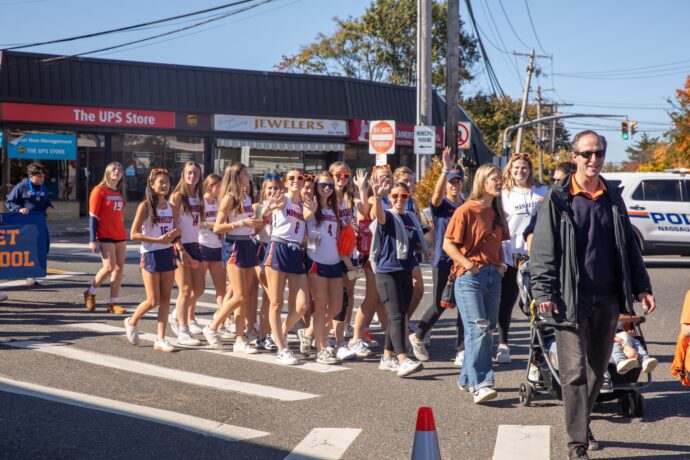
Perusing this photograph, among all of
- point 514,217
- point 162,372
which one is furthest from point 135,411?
point 514,217

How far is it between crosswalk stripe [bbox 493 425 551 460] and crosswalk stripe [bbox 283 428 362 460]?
97 cm

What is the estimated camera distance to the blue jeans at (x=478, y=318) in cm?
691

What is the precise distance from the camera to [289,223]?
852 centimetres

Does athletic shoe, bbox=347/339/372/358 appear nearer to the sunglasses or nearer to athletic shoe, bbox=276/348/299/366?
athletic shoe, bbox=276/348/299/366

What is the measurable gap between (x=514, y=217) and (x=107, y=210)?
217 inches

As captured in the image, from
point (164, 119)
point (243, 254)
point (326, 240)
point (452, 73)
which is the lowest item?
point (243, 254)

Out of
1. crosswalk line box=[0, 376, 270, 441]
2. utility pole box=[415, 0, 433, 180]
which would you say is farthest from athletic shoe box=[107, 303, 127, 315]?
utility pole box=[415, 0, 433, 180]

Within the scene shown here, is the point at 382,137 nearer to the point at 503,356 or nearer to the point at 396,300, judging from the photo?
the point at 503,356

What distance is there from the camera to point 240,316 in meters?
9.07

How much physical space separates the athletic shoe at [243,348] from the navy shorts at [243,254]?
0.81 meters

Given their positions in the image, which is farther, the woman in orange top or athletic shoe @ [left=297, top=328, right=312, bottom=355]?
athletic shoe @ [left=297, top=328, right=312, bottom=355]

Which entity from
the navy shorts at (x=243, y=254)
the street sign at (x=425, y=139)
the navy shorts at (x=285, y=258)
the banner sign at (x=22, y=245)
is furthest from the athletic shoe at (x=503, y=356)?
the street sign at (x=425, y=139)

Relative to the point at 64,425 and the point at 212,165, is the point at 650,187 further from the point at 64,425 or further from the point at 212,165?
the point at 212,165

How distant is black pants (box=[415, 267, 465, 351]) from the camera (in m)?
8.69
